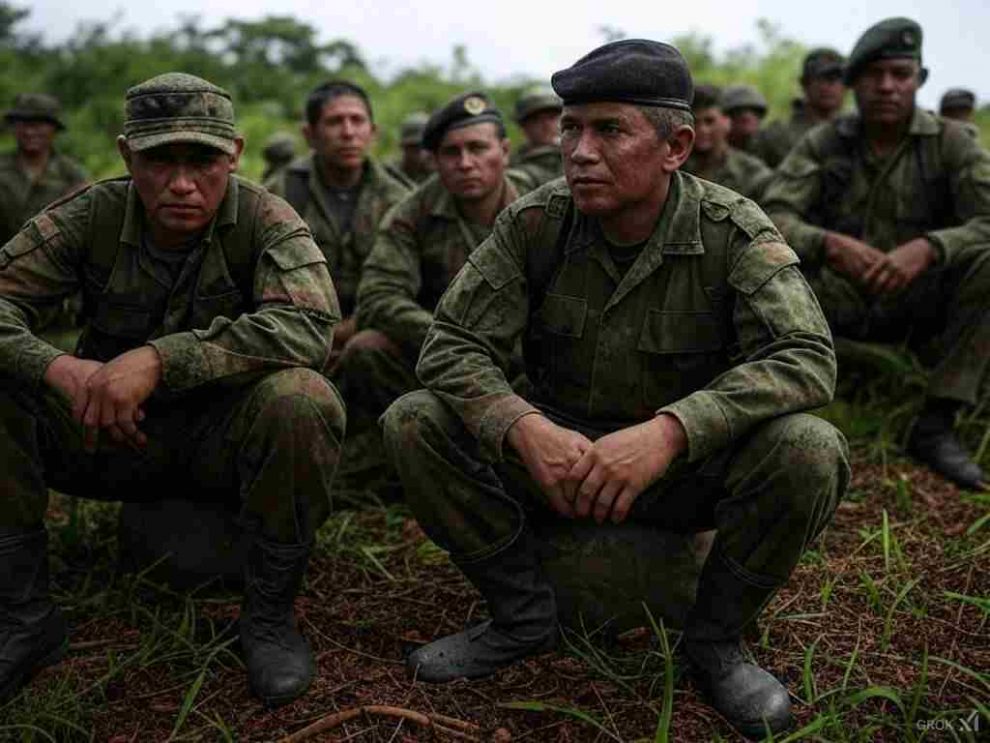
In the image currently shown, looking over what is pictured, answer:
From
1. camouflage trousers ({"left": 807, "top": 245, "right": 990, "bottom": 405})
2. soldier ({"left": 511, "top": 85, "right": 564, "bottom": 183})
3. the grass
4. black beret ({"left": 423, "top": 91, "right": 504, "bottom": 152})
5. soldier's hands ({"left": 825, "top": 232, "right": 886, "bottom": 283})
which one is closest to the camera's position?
the grass

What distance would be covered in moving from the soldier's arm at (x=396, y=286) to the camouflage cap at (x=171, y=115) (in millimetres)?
1574

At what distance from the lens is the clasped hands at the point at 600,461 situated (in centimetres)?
239

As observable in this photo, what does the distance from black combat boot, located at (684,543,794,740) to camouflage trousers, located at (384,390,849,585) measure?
54mm

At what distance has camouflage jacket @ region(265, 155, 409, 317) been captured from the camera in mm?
5617

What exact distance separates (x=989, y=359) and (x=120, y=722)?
369 centimetres

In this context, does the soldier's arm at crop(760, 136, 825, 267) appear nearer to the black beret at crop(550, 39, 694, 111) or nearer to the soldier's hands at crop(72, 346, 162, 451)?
the black beret at crop(550, 39, 694, 111)

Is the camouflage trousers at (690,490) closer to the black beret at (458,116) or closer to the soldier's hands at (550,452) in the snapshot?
the soldier's hands at (550,452)

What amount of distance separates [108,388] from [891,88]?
376 centimetres

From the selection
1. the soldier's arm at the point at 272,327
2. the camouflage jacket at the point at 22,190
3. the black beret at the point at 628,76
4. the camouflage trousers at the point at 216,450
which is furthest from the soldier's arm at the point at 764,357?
the camouflage jacket at the point at 22,190

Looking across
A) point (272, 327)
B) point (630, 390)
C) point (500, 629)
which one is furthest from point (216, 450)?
point (630, 390)

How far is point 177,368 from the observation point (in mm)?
2789

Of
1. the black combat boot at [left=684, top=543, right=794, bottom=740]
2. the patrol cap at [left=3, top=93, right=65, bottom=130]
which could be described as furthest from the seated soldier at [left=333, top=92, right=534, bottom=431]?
the patrol cap at [left=3, top=93, right=65, bottom=130]

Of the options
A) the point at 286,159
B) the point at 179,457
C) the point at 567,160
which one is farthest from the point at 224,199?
the point at 286,159

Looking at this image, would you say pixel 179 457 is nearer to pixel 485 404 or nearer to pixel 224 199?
pixel 224 199
